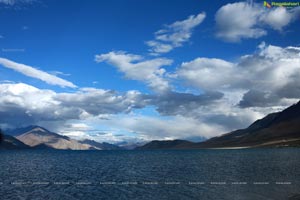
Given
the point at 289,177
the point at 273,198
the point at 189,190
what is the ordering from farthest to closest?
the point at 289,177, the point at 189,190, the point at 273,198

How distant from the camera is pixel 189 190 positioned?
205 ft

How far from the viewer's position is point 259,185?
217 feet

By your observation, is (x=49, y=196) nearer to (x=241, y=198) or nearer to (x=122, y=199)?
(x=122, y=199)

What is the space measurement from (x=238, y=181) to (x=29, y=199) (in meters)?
44.1

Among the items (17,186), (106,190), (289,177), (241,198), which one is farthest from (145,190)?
(289,177)

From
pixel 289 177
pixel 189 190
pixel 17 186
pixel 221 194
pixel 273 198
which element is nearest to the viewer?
pixel 273 198

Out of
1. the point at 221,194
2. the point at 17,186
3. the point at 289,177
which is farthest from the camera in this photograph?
the point at 289,177

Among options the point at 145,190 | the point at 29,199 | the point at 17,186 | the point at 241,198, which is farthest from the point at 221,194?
the point at 17,186

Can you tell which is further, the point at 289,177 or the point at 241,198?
the point at 289,177

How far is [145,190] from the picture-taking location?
64.0 metres

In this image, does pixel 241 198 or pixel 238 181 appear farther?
pixel 238 181

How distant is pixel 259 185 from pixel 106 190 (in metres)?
30.9

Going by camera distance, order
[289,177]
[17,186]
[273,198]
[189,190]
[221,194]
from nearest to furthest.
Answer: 1. [273,198]
2. [221,194]
3. [189,190]
4. [17,186]
5. [289,177]

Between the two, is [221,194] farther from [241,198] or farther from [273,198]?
[273,198]
